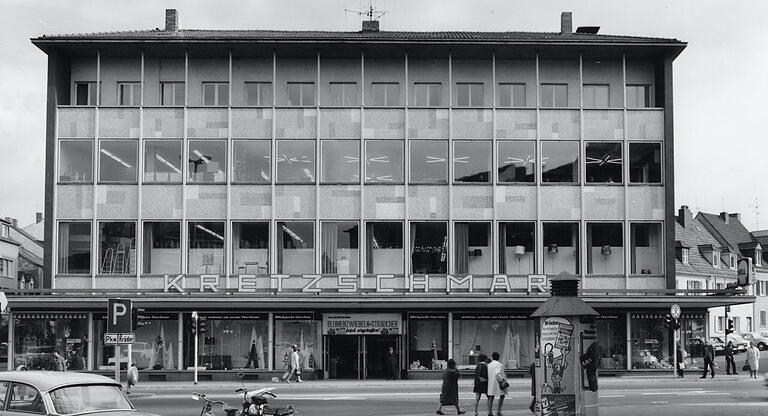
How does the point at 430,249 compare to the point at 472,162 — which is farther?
the point at 472,162

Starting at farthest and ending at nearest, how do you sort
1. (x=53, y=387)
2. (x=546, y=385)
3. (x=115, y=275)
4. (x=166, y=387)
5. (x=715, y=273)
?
(x=715, y=273) → (x=115, y=275) → (x=166, y=387) → (x=546, y=385) → (x=53, y=387)

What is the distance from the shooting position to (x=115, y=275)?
43.4m

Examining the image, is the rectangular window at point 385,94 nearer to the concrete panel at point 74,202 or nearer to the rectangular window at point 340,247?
the rectangular window at point 340,247

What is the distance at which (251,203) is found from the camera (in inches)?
1721

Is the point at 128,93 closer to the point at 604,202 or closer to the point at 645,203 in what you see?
the point at 604,202

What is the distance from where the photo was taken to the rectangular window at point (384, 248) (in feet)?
144

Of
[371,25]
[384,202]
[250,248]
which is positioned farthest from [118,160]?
[371,25]

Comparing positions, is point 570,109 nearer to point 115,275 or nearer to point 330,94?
point 330,94

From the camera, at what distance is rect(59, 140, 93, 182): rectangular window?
43969mm

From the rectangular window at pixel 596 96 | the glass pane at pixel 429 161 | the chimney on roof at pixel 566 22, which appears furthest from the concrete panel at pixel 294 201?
the chimney on roof at pixel 566 22

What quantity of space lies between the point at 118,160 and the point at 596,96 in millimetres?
20821

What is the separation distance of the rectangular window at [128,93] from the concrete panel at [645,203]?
2157 centimetres

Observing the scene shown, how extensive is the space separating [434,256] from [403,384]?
626cm

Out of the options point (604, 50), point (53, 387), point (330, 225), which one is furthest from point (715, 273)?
point (53, 387)
